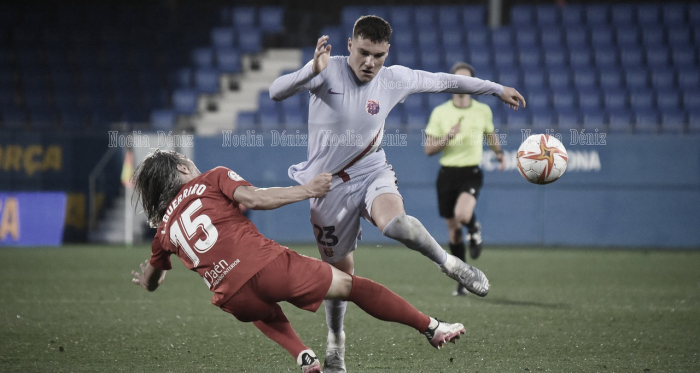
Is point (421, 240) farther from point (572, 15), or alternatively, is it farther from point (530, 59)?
point (572, 15)

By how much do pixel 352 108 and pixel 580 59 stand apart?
13235 millimetres

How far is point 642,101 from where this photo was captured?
638 inches

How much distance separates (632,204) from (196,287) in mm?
8523

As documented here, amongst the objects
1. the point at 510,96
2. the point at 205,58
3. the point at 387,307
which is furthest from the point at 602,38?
the point at 387,307

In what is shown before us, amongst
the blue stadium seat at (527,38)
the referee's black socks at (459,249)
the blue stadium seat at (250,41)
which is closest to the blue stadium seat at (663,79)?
the blue stadium seat at (527,38)

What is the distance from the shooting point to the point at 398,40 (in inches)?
724

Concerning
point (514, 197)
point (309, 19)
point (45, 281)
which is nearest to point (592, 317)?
point (45, 281)

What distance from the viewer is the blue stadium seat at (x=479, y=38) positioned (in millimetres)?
18016

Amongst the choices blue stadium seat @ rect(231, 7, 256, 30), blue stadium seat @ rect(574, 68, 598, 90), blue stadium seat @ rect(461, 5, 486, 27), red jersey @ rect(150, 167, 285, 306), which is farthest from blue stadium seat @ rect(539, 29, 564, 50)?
red jersey @ rect(150, 167, 285, 306)

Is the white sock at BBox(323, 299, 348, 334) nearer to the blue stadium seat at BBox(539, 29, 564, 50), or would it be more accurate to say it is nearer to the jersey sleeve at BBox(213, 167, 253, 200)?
the jersey sleeve at BBox(213, 167, 253, 200)

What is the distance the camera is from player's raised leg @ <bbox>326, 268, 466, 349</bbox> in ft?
14.8

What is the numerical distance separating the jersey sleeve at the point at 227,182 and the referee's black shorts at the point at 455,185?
4.95m

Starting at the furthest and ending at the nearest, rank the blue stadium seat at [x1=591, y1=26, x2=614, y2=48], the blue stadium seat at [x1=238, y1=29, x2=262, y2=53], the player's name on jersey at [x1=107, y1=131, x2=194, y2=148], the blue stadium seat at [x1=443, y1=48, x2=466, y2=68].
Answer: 1. the blue stadium seat at [x1=238, y1=29, x2=262, y2=53]
2. the blue stadium seat at [x1=591, y1=26, x2=614, y2=48]
3. the blue stadium seat at [x1=443, y1=48, x2=466, y2=68]
4. the player's name on jersey at [x1=107, y1=131, x2=194, y2=148]

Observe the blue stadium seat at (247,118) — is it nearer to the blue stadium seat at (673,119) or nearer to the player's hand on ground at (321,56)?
the blue stadium seat at (673,119)
